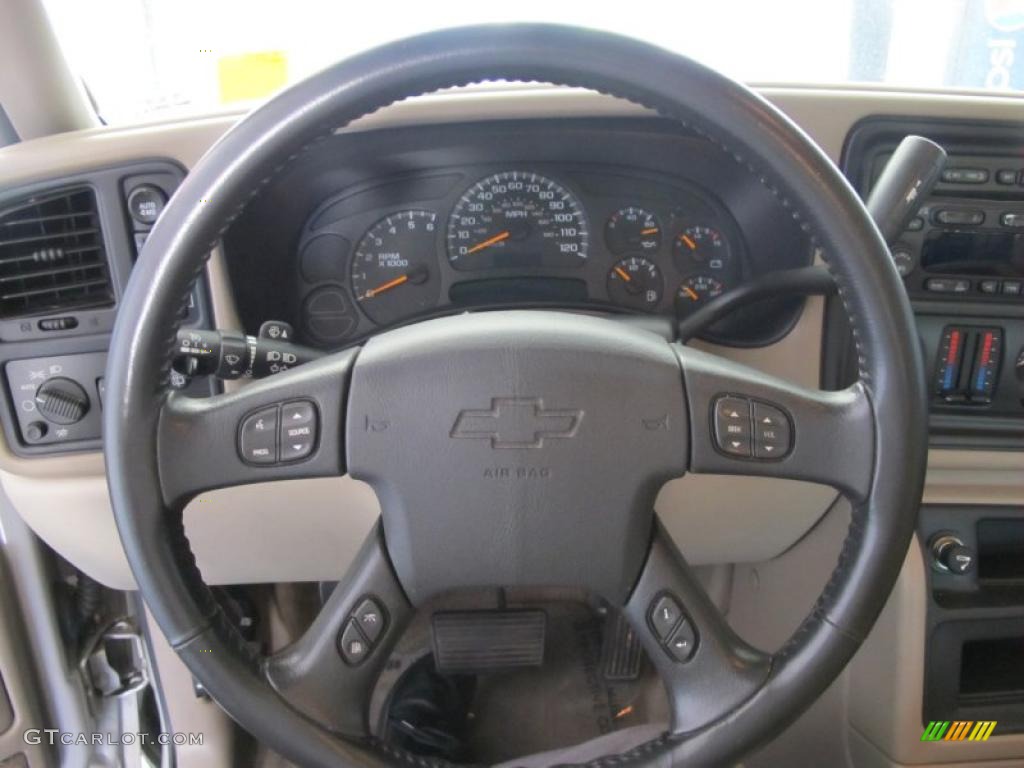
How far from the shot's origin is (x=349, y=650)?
74 cm

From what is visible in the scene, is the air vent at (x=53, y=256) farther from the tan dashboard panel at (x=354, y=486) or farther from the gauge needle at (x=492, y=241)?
the gauge needle at (x=492, y=241)

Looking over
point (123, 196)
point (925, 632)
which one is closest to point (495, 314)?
A: point (123, 196)

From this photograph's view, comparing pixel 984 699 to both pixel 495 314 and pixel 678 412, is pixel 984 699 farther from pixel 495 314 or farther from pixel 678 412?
pixel 495 314

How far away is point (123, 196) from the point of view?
3.37 feet

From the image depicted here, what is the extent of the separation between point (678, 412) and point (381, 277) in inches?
21.1

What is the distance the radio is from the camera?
106 centimetres

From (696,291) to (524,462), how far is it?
1.72ft

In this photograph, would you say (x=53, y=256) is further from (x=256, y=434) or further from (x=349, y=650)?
(x=349, y=650)

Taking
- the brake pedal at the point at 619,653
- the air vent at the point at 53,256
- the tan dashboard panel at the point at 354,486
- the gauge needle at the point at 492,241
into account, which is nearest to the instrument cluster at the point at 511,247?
the gauge needle at the point at 492,241

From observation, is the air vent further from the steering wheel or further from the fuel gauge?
the fuel gauge

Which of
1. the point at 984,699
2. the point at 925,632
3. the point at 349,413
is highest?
the point at 349,413

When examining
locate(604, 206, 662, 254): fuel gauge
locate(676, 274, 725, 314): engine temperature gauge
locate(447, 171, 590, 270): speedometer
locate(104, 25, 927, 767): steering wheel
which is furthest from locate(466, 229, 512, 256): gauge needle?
locate(104, 25, 927, 767): steering wheel

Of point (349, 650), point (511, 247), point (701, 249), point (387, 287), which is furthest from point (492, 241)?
point (349, 650)

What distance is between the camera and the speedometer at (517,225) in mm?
1093
